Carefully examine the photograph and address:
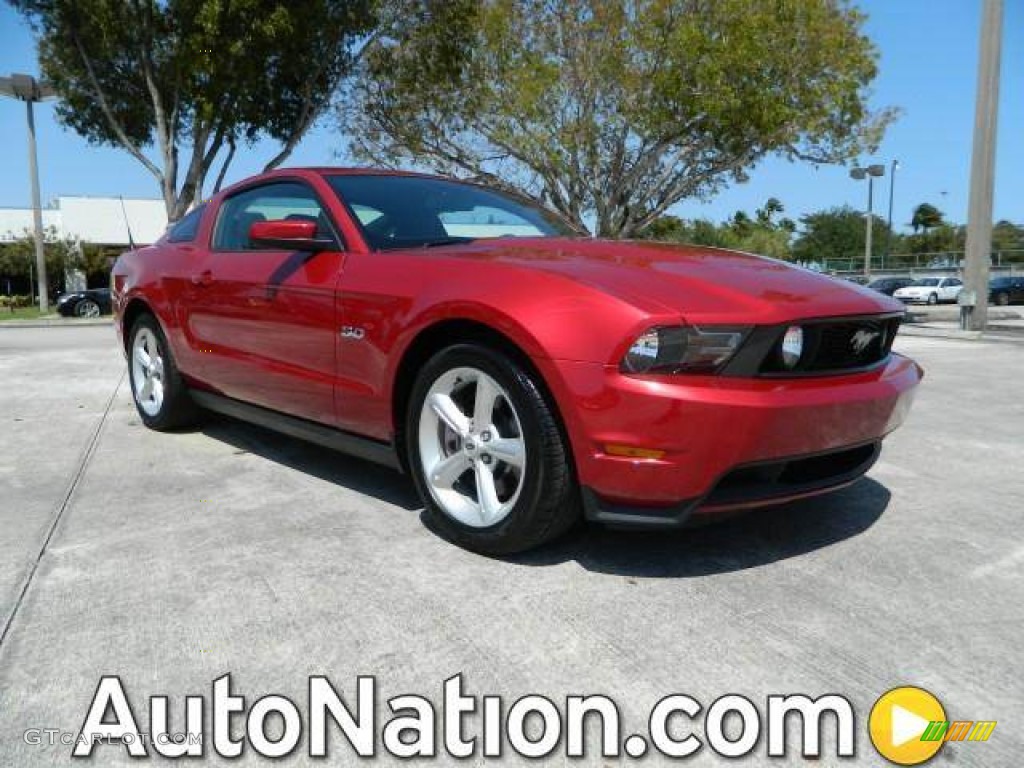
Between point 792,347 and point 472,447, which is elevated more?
point 792,347

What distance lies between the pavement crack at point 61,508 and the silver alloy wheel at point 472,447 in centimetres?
128

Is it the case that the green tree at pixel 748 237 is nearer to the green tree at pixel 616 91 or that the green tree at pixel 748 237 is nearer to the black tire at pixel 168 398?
the green tree at pixel 616 91

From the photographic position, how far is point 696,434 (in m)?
2.21

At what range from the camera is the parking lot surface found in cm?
191

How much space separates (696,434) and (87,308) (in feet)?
78.4

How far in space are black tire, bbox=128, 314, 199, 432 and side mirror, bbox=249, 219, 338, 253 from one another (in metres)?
1.67

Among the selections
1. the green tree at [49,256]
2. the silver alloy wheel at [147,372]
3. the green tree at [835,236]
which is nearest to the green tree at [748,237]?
A: the green tree at [835,236]

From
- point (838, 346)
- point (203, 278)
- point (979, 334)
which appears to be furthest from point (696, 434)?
point (979, 334)

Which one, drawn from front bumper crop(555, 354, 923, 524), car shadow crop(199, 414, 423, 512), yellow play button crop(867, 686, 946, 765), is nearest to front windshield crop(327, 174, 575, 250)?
car shadow crop(199, 414, 423, 512)

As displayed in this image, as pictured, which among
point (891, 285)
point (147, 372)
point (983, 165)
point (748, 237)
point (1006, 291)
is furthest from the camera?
point (748, 237)

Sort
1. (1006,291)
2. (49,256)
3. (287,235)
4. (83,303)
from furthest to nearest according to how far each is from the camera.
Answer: (49,256) < (1006,291) < (83,303) < (287,235)

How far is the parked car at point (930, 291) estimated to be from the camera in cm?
3359

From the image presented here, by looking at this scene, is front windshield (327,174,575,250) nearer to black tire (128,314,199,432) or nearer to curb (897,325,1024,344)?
black tire (128,314,199,432)

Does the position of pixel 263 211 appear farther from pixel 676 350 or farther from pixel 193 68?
pixel 193 68
